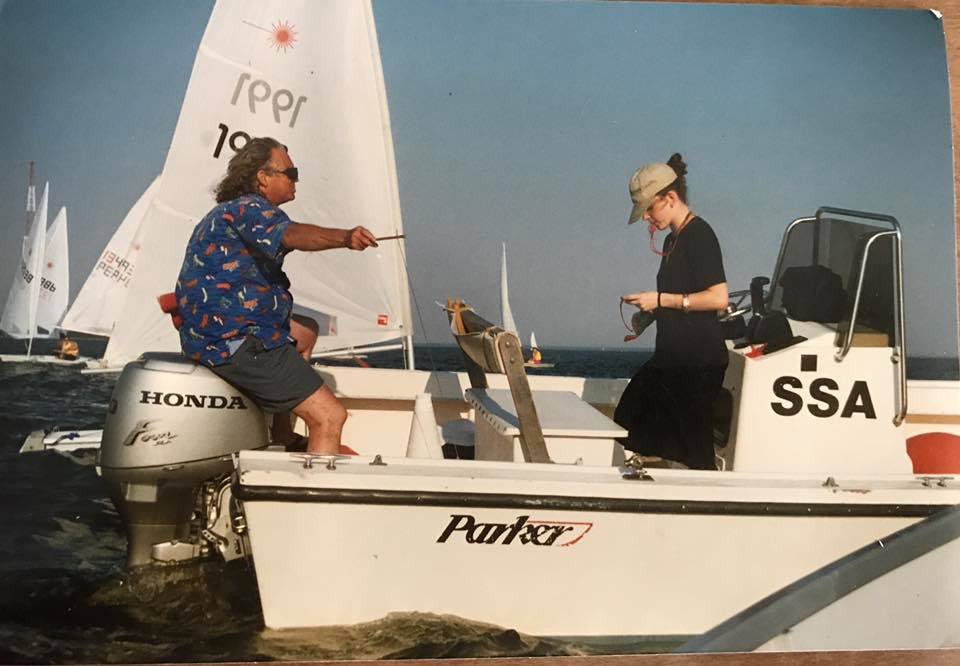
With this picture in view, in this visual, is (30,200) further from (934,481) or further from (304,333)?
(934,481)

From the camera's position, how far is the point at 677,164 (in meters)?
3.03

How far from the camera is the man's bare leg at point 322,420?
2775 mm

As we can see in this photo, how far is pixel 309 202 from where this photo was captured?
298 centimetres

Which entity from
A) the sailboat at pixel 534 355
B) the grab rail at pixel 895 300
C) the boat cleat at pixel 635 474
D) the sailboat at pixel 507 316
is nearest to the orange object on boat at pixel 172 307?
the sailboat at pixel 507 316

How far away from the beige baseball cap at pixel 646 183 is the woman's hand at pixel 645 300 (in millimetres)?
238

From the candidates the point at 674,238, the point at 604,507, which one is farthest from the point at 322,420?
the point at 674,238

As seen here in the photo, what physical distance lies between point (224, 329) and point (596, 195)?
125 centimetres

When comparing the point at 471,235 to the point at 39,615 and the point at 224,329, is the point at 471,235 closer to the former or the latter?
the point at 224,329

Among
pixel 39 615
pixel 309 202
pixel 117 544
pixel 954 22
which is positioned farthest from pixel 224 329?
pixel 954 22

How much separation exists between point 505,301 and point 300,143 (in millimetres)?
848

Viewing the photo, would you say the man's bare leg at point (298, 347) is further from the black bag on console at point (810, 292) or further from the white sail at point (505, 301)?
the black bag on console at point (810, 292)

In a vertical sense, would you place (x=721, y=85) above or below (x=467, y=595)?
above

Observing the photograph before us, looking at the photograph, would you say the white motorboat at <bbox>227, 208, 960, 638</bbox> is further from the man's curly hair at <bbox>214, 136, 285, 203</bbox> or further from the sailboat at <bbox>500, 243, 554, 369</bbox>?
the man's curly hair at <bbox>214, 136, 285, 203</bbox>

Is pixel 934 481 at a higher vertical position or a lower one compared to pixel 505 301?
lower
